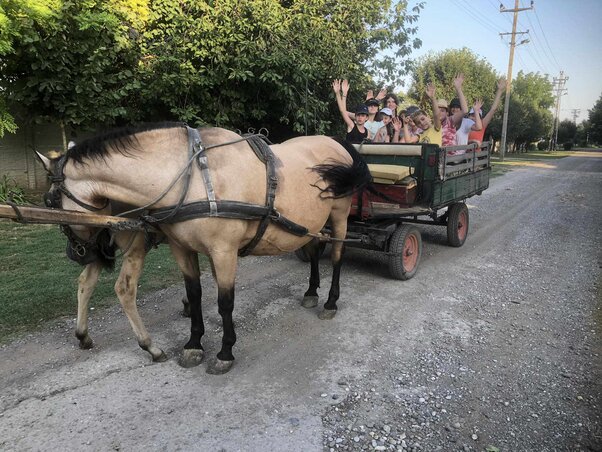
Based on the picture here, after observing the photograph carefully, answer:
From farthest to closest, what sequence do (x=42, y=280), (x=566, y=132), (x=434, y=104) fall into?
(x=566, y=132) < (x=434, y=104) < (x=42, y=280)

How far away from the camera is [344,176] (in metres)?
3.91

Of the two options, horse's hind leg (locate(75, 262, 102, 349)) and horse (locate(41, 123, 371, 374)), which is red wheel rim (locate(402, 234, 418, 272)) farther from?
horse's hind leg (locate(75, 262, 102, 349))

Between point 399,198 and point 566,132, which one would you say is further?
point 566,132

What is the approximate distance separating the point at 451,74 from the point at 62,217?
28.1 m

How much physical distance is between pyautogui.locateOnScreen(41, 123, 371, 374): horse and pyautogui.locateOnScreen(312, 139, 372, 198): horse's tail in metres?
0.09

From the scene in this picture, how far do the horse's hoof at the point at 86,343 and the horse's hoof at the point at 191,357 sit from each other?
2.59 ft

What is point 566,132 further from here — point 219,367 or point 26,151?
point 219,367

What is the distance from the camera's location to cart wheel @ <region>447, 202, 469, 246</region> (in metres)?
6.56

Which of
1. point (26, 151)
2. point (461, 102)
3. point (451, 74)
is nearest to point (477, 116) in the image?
point (461, 102)

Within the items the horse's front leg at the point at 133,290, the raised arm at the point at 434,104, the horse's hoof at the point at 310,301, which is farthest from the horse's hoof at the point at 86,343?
the raised arm at the point at 434,104

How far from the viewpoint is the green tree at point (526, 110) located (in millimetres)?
35750

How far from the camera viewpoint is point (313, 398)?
114 inches

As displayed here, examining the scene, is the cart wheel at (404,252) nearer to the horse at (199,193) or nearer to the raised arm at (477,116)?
the horse at (199,193)

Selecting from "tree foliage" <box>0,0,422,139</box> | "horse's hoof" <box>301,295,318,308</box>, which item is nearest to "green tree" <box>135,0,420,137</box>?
"tree foliage" <box>0,0,422,139</box>
